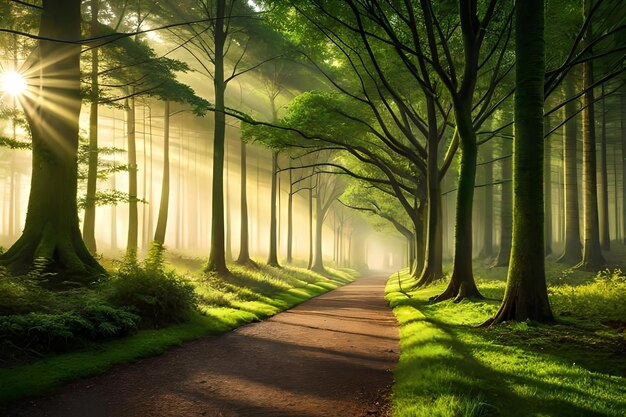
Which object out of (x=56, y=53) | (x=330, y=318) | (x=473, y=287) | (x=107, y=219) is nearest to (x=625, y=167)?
(x=473, y=287)

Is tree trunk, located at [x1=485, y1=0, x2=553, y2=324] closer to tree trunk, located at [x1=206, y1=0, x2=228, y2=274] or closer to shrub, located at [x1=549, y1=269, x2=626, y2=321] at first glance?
shrub, located at [x1=549, y1=269, x2=626, y2=321]

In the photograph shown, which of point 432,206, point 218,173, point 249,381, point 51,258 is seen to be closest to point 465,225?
point 432,206

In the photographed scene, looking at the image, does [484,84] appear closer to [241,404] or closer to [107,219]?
[241,404]

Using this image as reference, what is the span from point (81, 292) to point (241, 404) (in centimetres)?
609

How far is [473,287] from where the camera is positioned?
14.0 m

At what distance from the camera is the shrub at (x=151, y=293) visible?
9797 millimetres

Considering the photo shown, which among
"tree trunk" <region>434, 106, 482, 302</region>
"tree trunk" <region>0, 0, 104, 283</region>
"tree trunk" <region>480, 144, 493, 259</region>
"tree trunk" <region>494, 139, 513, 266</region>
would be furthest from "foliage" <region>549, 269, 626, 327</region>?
"tree trunk" <region>480, 144, 493, 259</region>

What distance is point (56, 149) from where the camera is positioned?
11852mm

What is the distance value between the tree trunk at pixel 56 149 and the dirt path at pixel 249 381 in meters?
5.18

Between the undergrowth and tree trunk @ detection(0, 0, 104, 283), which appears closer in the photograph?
the undergrowth

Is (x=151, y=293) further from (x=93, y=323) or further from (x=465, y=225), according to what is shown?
(x=465, y=225)

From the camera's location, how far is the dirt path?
5.19 metres

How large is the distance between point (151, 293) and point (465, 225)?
1018 cm

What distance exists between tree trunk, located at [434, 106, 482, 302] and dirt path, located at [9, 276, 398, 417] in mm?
5060
